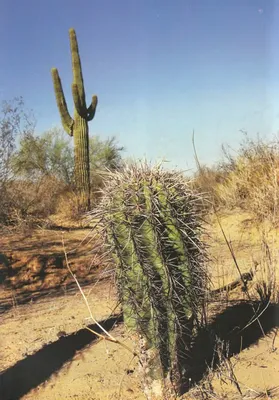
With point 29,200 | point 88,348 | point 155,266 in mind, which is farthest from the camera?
point 29,200

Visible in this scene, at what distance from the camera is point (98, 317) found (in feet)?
15.8

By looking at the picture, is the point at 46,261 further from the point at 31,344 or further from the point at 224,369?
the point at 224,369

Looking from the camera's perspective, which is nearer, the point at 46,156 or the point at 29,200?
the point at 29,200

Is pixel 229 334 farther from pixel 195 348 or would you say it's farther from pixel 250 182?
pixel 250 182

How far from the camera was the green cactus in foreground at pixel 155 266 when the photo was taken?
3041mm

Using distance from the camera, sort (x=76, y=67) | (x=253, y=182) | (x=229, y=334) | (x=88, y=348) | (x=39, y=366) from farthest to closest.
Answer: (x=76, y=67) → (x=253, y=182) → (x=229, y=334) → (x=88, y=348) → (x=39, y=366)

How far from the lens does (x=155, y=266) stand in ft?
10.00

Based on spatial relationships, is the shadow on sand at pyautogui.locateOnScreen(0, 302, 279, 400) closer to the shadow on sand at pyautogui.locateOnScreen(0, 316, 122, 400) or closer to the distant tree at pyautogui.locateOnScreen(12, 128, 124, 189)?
the shadow on sand at pyautogui.locateOnScreen(0, 316, 122, 400)

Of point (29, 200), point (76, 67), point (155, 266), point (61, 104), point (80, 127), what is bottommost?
point (155, 266)

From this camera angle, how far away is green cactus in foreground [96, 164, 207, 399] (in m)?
3.04

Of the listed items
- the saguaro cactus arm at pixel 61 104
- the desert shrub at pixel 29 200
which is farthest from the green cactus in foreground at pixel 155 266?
the saguaro cactus arm at pixel 61 104

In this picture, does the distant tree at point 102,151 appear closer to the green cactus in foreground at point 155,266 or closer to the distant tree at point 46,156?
the distant tree at point 46,156

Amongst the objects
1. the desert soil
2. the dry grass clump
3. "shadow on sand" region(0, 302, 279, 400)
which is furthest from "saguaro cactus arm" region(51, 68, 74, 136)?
"shadow on sand" region(0, 302, 279, 400)

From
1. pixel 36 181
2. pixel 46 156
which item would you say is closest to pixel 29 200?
pixel 36 181
